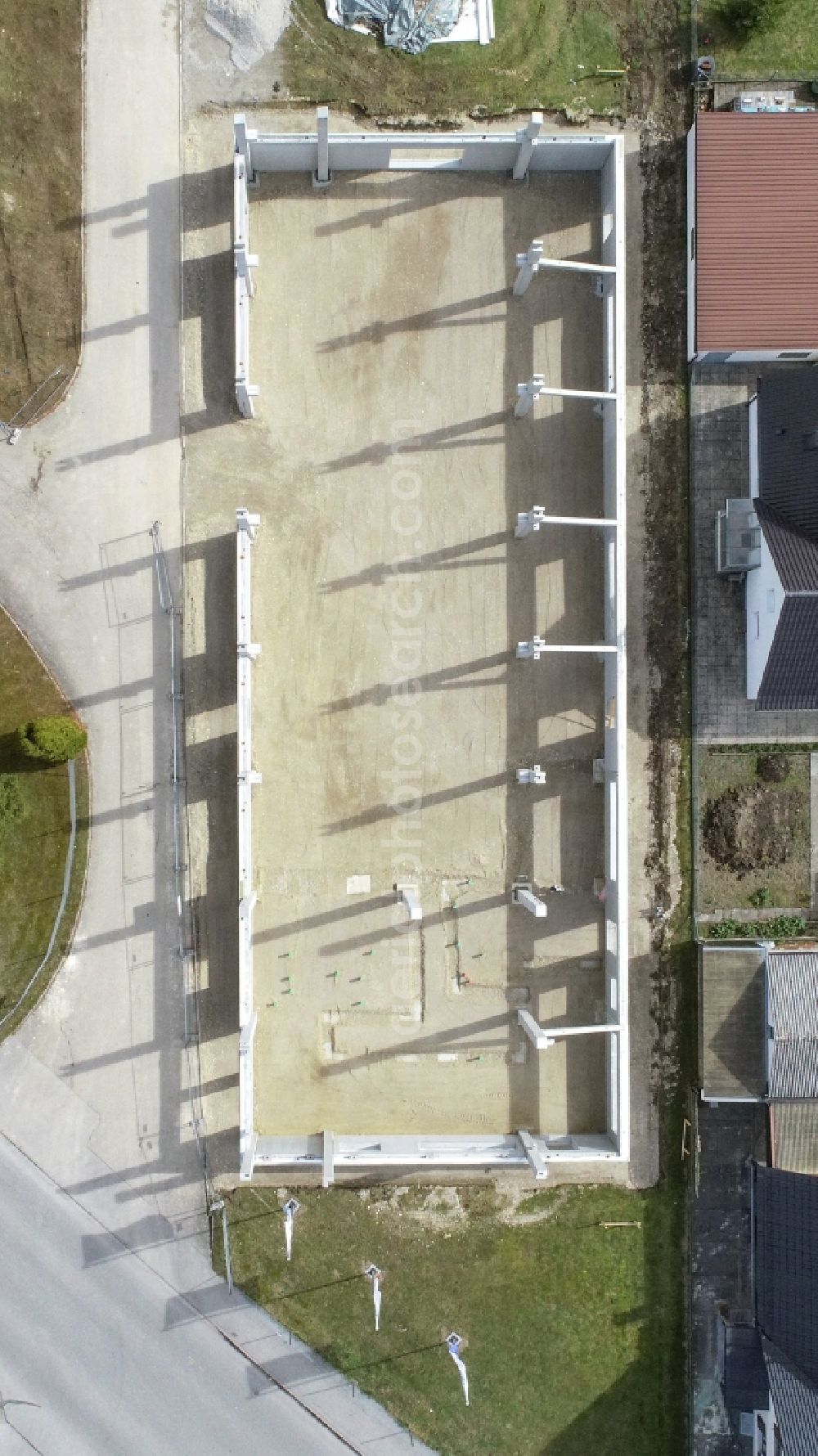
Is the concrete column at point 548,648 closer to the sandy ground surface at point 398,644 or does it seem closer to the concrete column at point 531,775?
the sandy ground surface at point 398,644

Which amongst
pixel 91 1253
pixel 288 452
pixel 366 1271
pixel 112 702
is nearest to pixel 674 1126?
pixel 366 1271

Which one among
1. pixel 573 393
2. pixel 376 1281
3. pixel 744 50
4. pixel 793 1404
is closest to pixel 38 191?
pixel 573 393

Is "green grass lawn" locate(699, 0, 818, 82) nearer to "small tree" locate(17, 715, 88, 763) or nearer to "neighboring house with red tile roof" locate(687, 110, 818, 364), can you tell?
"neighboring house with red tile roof" locate(687, 110, 818, 364)

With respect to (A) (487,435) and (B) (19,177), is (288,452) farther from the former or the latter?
(B) (19,177)

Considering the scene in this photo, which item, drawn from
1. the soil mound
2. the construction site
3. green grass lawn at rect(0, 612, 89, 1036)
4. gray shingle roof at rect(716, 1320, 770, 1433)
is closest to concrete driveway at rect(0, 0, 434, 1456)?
green grass lawn at rect(0, 612, 89, 1036)

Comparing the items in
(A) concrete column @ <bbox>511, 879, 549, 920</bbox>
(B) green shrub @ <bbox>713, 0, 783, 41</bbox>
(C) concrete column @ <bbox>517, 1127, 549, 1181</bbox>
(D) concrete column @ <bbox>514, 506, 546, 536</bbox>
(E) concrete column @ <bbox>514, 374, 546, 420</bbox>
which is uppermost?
(B) green shrub @ <bbox>713, 0, 783, 41</bbox>

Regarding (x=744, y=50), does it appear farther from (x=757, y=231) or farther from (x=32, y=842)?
(x=32, y=842)
